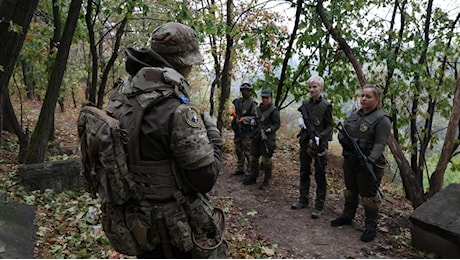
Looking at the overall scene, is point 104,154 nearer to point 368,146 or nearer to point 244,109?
point 368,146

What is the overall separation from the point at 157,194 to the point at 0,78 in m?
3.81

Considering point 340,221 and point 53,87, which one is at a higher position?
point 53,87

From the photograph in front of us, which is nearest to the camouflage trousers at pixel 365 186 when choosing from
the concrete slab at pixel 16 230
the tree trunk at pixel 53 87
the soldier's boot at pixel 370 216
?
the soldier's boot at pixel 370 216

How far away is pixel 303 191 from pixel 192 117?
14.8 feet

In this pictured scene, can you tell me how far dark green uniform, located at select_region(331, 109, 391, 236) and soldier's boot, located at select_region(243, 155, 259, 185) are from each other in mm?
2488

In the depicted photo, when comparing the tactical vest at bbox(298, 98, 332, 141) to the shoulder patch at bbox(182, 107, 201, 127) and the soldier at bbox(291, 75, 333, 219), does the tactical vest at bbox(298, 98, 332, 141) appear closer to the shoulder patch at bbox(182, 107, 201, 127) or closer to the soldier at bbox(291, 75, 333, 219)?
the soldier at bbox(291, 75, 333, 219)

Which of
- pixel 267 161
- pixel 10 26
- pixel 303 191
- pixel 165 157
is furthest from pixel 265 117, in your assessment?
pixel 165 157

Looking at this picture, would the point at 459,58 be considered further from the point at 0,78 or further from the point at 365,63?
the point at 0,78

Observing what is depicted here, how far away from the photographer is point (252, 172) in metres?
7.43

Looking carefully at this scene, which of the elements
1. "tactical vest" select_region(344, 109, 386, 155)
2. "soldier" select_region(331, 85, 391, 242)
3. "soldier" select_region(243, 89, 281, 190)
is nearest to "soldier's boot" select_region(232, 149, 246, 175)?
"soldier" select_region(243, 89, 281, 190)

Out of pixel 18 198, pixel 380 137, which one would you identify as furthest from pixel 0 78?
pixel 380 137

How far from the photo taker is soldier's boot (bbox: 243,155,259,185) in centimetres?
735

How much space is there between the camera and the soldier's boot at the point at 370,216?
16.2 ft

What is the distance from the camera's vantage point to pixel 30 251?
12.7 ft
